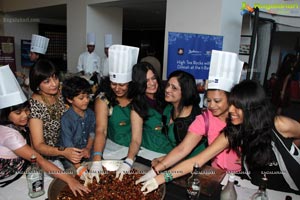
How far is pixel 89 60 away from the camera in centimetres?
451

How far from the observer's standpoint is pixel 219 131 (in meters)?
1.32

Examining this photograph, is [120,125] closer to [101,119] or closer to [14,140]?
[101,119]

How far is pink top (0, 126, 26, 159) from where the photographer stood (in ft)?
3.52

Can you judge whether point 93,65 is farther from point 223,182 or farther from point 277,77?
point 223,182

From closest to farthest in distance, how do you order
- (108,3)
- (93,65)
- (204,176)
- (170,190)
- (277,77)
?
(170,190), (204,176), (277,77), (108,3), (93,65)

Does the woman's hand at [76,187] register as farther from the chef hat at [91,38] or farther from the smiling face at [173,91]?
the chef hat at [91,38]

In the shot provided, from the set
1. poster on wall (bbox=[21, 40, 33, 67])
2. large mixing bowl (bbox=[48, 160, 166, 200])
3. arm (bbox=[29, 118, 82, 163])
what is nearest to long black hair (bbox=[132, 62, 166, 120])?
large mixing bowl (bbox=[48, 160, 166, 200])

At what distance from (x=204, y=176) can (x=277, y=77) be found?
318 centimetres

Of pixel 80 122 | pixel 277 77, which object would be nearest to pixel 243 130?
pixel 80 122

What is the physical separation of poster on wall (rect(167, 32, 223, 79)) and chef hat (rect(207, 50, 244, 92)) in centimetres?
111

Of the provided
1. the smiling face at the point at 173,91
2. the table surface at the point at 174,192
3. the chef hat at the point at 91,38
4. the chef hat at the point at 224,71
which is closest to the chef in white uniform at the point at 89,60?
the chef hat at the point at 91,38

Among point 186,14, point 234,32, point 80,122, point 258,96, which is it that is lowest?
point 80,122

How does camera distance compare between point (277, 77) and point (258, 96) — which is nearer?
point (258, 96)

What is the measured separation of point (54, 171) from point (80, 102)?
1.37 feet
